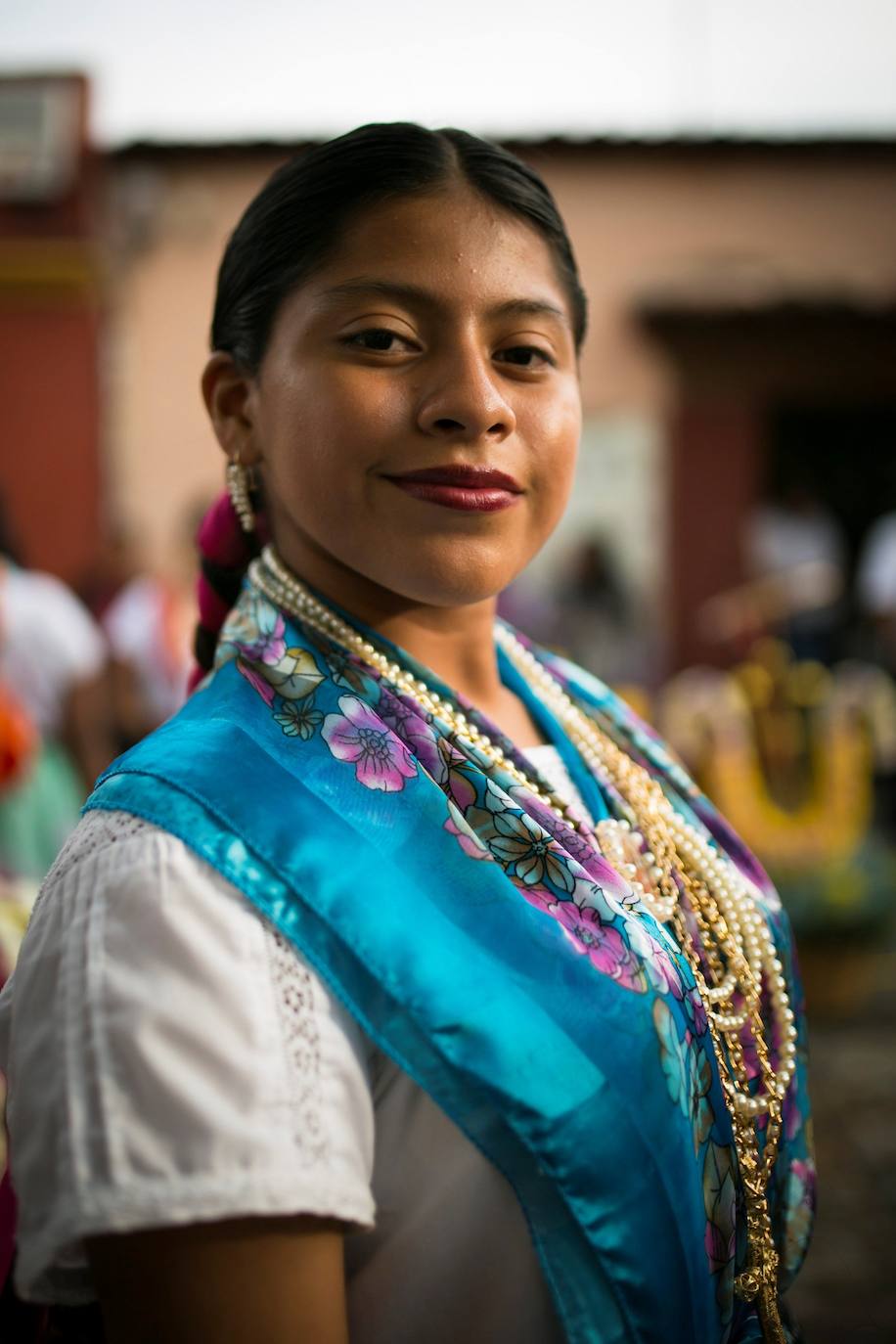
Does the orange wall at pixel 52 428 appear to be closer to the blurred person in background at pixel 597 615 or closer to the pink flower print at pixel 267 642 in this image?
the blurred person in background at pixel 597 615

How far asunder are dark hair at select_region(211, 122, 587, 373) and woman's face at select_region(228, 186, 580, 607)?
19 mm

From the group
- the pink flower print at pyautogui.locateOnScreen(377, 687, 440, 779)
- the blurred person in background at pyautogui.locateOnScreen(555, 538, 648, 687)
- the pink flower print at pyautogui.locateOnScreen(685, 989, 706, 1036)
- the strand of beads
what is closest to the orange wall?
the blurred person in background at pyautogui.locateOnScreen(555, 538, 648, 687)

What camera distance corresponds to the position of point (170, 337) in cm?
843

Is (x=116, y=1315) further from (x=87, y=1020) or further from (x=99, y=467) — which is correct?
(x=99, y=467)

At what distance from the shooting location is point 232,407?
1.16 meters

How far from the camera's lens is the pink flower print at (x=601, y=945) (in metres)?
0.92

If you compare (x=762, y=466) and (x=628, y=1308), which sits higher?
(x=628, y=1308)

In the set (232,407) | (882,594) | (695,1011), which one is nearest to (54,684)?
(232,407)

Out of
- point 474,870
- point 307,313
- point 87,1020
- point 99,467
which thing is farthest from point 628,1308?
point 99,467

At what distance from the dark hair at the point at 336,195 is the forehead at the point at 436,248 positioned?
0.01 m

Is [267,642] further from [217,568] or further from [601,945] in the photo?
[601,945]

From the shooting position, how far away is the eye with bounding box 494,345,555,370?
→ 41.7 inches

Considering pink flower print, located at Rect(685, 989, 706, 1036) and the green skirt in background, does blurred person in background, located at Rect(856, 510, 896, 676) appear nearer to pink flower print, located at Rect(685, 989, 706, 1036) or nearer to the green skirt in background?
the green skirt in background

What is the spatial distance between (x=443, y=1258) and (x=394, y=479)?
25.3 inches
